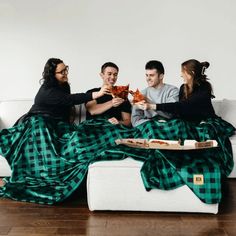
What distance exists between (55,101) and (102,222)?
4.37ft

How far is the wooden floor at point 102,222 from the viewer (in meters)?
2.41

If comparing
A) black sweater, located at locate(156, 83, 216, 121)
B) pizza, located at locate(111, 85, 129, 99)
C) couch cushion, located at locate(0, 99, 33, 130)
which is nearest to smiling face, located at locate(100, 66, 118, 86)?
pizza, located at locate(111, 85, 129, 99)

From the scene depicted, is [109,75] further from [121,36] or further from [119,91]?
[121,36]

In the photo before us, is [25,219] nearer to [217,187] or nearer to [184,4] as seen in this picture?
[217,187]

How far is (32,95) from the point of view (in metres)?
5.08

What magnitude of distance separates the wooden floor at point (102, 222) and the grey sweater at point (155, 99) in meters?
1.07

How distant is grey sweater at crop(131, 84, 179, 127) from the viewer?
369cm

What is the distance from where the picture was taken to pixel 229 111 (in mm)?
3943

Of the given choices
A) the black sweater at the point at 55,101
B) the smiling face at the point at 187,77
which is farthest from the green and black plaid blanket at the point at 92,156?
the smiling face at the point at 187,77

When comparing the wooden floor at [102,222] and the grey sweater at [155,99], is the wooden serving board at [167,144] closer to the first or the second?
the wooden floor at [102,222]

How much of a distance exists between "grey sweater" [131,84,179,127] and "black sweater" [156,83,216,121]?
0.24 m

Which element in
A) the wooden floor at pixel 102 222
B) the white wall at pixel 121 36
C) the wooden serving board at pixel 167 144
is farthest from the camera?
the white wall at pixel 121 36

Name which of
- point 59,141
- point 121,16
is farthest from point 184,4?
point 59,141

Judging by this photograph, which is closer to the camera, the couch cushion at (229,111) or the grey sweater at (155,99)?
the grey sweater at (155,99)
